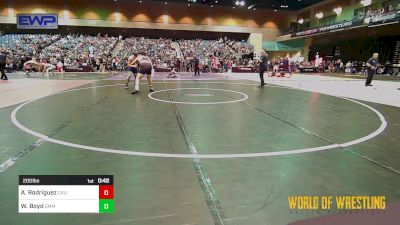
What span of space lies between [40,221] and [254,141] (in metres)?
3.36

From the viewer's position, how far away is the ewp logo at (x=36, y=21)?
38.6m

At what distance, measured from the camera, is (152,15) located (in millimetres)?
45812

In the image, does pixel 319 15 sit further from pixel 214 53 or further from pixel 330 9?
pixel 214 53

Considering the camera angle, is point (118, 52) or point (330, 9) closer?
point (118, 52)

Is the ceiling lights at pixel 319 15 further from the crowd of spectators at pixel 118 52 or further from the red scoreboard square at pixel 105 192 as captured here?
the red scoreboard square at pixel 105 192

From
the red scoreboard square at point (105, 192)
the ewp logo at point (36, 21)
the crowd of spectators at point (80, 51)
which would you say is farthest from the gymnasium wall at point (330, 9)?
the red scoreboard square at point (105, 192)

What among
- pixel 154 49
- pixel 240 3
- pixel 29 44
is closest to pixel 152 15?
pixel 154 49

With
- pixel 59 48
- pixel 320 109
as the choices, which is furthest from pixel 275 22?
pixel 320 109

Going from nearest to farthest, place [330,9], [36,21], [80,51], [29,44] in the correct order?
[80,51]
[29,44]
[36,21]
[330,9]

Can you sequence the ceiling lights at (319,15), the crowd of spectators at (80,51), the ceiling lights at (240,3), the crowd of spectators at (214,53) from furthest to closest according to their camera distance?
the ceiling lights at (240,3)
the ceiling lights at (319,15)
the crowd of spectators at (214,53)
the crowd of spectators at (80,51)
